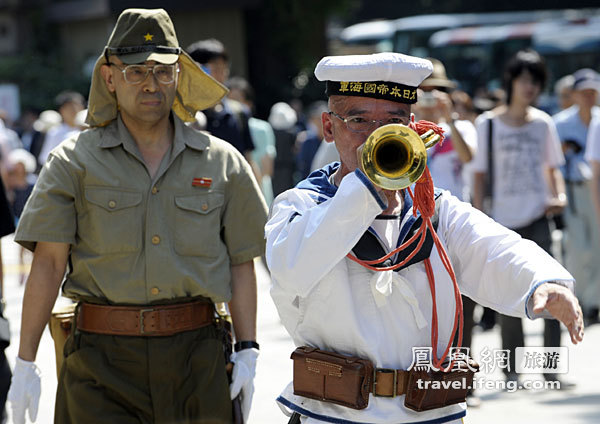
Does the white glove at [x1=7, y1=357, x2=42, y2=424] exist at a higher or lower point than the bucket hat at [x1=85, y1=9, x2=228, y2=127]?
lower

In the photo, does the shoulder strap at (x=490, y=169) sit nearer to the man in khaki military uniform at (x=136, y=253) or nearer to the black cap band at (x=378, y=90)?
the man in khaki military uniform at (x=136, y=253)

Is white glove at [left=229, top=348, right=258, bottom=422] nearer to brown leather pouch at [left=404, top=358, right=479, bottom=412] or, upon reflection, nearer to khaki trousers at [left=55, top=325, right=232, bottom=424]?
khaki trousers at [left=55, top=325, right=232, bottom=424]

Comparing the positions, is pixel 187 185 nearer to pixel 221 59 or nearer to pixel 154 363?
pixel 154 363

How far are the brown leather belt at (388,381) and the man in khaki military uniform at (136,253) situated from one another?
1256mm

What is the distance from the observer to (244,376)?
4.30 metres

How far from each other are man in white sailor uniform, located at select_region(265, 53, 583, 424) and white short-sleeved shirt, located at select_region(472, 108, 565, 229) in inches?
164

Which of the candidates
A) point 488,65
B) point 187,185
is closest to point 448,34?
point 488,65

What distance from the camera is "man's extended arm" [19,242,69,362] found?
4102 millimetres

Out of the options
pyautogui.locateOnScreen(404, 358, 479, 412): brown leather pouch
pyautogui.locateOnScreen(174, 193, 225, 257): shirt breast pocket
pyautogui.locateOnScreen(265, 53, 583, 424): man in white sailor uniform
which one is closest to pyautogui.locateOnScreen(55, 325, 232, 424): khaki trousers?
pyautogui.locateOnScreen(174, 193, 225, 257): shirt breast pocket

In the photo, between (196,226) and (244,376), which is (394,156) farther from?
(244,376)

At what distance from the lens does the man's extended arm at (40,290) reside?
4102mm

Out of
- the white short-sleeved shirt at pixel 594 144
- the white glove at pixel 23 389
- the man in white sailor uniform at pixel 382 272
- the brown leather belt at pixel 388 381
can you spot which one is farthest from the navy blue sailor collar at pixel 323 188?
the white short-sleeved shirt at pixel 594 144

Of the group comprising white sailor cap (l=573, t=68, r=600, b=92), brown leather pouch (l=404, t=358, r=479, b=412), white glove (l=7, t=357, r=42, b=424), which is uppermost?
white sailor cap (l=573, t=68, r=600, b=92)

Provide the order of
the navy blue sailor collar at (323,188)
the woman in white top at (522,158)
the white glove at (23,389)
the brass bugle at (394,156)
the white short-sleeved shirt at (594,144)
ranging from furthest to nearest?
the white short-sleeved shirt at (594,144), the woman in white top at (522,158), the white glove at (23,389), the navy blue sailor collar at (323,188), the brass bugle at (394,156)
